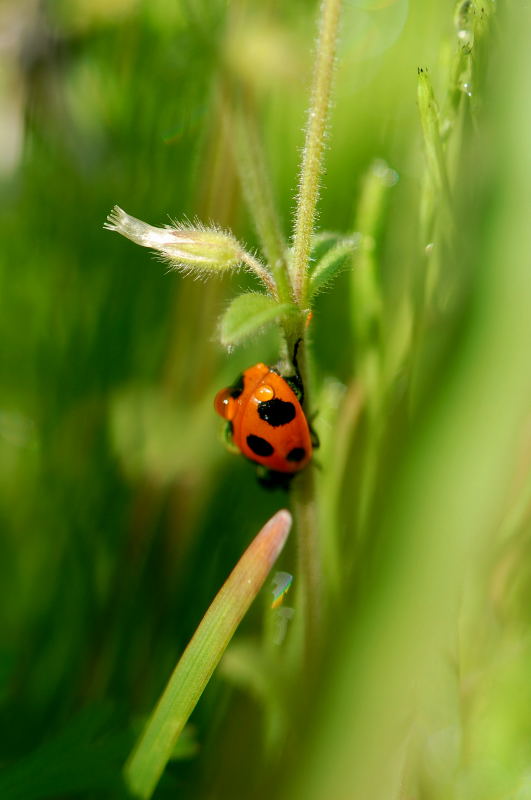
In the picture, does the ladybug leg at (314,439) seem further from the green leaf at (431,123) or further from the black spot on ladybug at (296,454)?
the green leaf at (431,123)

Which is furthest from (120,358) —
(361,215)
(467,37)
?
(467,37)

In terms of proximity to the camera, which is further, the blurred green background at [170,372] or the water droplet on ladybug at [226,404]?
the water droplet on ladybug at [226,404]

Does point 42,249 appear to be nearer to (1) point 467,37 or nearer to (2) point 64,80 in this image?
(2) point 64,80

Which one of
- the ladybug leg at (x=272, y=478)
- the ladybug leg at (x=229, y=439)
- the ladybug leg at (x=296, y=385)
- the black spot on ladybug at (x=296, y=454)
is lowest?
the ladybug leg at (x=272, y=478)

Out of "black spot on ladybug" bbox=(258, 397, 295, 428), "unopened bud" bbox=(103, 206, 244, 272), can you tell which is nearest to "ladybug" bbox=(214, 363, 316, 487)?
"black spot on ladybug" bbox=(258, 397, 295, 428)

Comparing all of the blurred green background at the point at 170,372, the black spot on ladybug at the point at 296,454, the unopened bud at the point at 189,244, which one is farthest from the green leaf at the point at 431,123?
the black spot on ladybug at the point at 296,454

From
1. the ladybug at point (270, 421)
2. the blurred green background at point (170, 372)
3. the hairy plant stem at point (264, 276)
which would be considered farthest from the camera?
the ladybug at point (270, 421)
